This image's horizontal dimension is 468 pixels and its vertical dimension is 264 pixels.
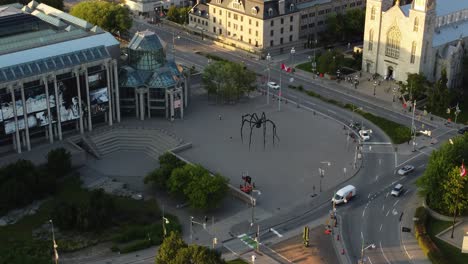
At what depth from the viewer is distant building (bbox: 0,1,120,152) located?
130625mm

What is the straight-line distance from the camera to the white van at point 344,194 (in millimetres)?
117625

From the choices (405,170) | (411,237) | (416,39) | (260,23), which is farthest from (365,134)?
(260,23)

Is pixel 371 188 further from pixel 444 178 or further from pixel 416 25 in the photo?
pixel 416 25

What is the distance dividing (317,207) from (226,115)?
136 feet

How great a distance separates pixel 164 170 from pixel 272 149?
987 inches

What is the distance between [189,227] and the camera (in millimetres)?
112000

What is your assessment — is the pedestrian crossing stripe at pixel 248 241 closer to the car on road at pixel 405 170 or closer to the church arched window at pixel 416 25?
the car on road at pixel 405 170

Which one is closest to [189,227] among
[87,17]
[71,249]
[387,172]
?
[71,249]

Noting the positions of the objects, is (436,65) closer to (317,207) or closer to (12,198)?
(317,207)

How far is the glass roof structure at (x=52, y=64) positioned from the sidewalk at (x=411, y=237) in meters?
66.5

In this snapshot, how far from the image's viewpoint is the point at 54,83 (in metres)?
134

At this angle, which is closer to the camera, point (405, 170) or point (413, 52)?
point (405, 170)

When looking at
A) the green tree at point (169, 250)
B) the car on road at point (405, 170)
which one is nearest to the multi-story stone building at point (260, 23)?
the car on road at point (405, 170)

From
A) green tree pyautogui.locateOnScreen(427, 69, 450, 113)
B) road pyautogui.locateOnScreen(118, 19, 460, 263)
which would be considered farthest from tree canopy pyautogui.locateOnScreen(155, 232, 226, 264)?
green tree pyautogui.locateOnScreen(427, 69, 450, 113)
